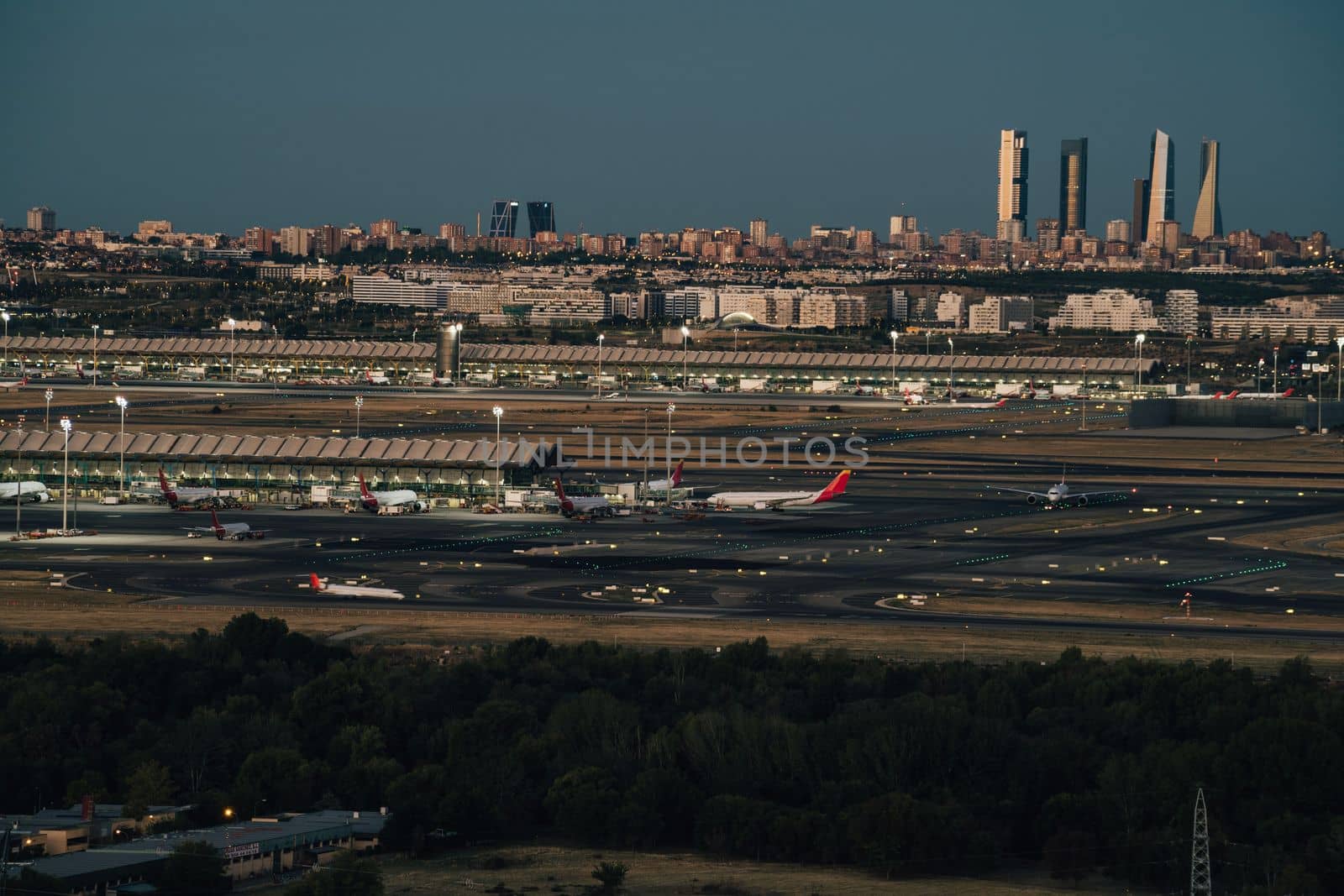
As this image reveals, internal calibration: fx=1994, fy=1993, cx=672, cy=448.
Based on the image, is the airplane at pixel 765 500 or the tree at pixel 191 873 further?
the airplane at pixel 765 500

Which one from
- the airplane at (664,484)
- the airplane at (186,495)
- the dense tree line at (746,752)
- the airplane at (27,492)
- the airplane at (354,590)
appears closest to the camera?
the dense tree line at (746,752)

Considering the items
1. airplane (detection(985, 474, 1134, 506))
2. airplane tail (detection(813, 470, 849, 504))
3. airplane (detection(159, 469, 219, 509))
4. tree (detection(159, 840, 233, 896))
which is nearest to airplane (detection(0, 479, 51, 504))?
airplane (detection(159, 469, 219, 509))

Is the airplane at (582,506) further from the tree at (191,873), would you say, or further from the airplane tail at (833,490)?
the tree at (191,873)

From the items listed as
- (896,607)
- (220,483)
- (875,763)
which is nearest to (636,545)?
(896,607)

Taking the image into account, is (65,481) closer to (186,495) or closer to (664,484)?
(186,495)

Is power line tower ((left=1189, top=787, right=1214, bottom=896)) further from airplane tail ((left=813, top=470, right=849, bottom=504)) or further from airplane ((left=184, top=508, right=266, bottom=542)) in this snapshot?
airplane tail ((left=813, top=470, right=849, bottom=504))

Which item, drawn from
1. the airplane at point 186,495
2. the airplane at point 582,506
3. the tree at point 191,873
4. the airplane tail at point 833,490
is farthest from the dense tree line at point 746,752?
the airplane tail at point 833,490
